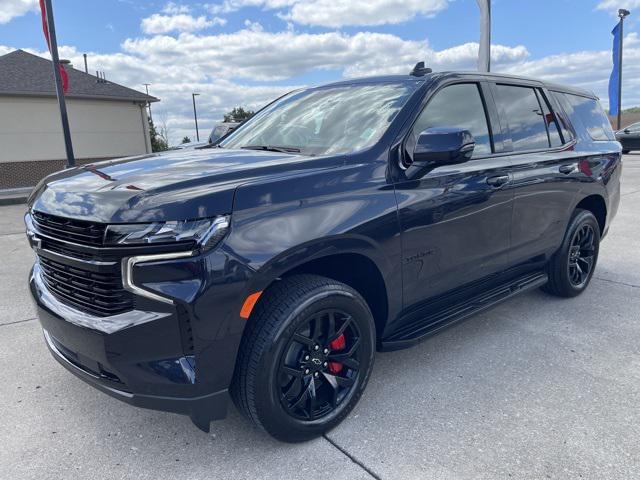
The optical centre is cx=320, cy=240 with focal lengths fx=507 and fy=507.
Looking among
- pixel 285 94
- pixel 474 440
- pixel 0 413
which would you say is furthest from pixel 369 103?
pixel 0 413

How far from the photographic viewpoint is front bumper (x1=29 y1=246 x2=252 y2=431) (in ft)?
6.76

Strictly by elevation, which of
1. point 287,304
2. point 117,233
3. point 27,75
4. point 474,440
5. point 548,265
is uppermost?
point 27,75

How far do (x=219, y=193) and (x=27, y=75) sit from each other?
23.2 meters

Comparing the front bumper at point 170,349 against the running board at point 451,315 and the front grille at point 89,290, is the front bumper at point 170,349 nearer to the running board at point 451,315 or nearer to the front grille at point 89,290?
the front grille at point 89,290

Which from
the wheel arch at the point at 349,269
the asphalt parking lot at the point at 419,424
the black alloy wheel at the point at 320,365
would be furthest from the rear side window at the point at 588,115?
the black alloy wheel at the point at 320,365

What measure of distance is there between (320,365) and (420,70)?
6.68 ft

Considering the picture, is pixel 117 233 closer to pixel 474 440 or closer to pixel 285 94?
pixel 474 440

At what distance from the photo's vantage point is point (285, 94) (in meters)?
4.21

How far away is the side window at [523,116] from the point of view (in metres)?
3.65

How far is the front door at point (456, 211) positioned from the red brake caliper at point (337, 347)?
47 centimetres

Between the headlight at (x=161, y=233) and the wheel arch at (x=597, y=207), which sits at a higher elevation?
the headlight at (x=161, y=233)

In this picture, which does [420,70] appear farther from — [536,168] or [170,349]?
[170,349]

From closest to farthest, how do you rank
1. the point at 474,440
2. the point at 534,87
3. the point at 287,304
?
the point at 287,304 → the point at 474,440 → the point at 534,87

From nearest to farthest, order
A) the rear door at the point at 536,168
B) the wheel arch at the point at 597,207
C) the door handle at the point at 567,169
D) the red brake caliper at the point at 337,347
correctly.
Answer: the red brake caliper at the point at 337,347 → the rear door at the point at 536,168 → the door handle at the point at 567,169 → the wheel arch at the point at 597,207
